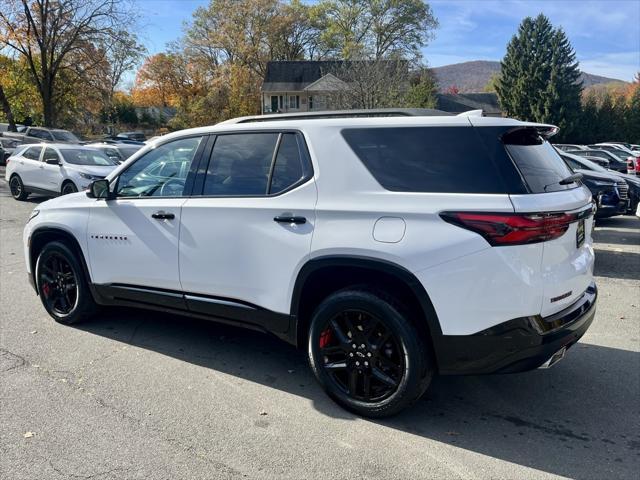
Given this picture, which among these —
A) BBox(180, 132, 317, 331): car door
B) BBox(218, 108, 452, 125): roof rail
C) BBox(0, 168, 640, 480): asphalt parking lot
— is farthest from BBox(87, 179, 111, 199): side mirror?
BBox(218, 108, 452, 125): roof rail

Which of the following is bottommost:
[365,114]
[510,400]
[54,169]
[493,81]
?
[510,400]

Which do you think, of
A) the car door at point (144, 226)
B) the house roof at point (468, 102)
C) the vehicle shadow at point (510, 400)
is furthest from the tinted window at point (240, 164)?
the house roof at point (468, 102)

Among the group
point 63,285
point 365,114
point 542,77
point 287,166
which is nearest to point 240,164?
point 287,166

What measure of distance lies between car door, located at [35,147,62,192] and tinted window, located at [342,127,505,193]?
11971 millimetres

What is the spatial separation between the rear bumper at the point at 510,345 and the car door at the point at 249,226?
1.10 metres

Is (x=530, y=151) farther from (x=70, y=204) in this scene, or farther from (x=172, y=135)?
(x=70, y=204)

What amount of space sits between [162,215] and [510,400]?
2940 mm

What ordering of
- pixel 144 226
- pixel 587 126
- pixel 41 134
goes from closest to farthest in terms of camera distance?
pixel 144 226
pixel 41 134
pixel 587 126

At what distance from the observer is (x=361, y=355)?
330 cm

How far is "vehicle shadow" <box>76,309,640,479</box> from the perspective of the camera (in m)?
2.97

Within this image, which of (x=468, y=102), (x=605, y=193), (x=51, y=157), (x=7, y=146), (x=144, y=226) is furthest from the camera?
(x=468, y=102)

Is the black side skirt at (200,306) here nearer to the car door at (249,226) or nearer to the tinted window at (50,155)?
the car door at (249,226)

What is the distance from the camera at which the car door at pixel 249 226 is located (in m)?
3.45

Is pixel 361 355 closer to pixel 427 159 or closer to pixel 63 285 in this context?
pixel 427 159
